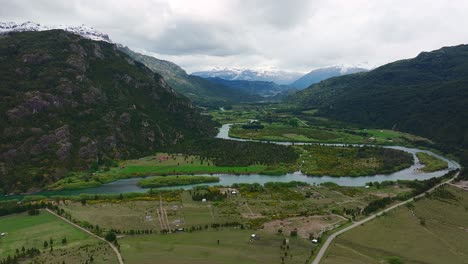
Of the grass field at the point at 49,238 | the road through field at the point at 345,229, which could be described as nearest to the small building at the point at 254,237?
the road through field at the point at 345,229

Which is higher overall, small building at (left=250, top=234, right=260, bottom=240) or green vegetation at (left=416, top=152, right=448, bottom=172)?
green vegetation at (left=416, top=152, right=448, bottom=172)

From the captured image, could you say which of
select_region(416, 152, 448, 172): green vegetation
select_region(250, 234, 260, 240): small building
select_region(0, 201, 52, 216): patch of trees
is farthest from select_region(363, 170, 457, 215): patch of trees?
select_region(0, 201, 52, 216): patch of trees

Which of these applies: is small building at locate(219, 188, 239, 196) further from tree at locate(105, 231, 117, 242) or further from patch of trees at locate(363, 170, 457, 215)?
tree at locate(105, 231, 117, 242)

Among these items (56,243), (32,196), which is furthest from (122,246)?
(32,196)

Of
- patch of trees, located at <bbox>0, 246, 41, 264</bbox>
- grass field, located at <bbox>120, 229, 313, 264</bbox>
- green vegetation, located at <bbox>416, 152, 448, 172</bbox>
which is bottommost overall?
grass field, located at <bbox>120, 229, 313, 264</bbox>

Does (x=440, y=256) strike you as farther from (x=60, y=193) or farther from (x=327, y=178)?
(x=60, y=193)

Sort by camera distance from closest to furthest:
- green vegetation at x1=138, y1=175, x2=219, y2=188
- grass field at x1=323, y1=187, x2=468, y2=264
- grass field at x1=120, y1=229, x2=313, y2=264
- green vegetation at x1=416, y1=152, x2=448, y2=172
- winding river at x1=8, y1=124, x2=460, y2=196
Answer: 1. grass field at x1=120, y1=229, x2=313, y2=264
2. grass field at x1=323, y1=187, x2=468, y2=264
3. winding river at x1=8, y1=124, x2=460, y2=196
4. green vegetation at x1=138, y1=175, x2=219, y2=188
5. green vegetation at x1=416, y1=152, x2=448, y2=172

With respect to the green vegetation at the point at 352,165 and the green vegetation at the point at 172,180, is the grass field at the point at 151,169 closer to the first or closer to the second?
the green vegetation at the point at 172,180
